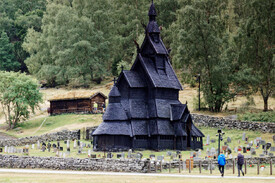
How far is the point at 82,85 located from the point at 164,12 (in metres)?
25.4

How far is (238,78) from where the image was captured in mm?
74250

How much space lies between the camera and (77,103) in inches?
3428

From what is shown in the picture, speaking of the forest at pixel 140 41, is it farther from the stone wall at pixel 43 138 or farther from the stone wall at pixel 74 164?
the stone wall at pixel 74 164

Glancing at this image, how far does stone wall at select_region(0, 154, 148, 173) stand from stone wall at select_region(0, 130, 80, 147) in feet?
43.7

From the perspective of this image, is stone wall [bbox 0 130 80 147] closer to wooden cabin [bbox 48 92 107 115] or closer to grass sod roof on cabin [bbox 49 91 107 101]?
grass sod roof on cabin [bbox 49 91 107 101]

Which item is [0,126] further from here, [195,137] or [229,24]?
[229,24]

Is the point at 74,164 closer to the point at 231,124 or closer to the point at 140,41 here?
the point at 231,124

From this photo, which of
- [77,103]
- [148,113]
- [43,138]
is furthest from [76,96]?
[148,113]

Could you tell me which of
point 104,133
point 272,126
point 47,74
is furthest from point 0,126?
point 272,126

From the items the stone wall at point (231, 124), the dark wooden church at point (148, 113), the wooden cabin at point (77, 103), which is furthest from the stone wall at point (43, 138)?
the wooden cabin at point (77, 103)

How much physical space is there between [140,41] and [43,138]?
3842 centimetres

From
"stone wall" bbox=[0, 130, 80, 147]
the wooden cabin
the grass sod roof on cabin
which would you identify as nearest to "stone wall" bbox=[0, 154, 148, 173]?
"stone wall" bbox=[0, 130, 80, 147]

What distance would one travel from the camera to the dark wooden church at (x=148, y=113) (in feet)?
186

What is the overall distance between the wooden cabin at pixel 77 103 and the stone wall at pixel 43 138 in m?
18.3
